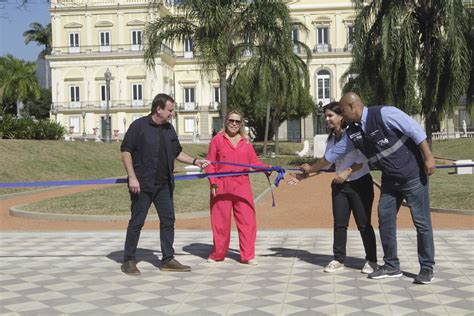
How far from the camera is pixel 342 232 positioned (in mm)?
6629

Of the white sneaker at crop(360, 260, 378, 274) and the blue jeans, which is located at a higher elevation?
the blue jeans

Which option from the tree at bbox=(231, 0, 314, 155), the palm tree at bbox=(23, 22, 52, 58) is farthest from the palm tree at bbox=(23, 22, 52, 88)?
the tree at bbox=(231, 0, 314, 155)

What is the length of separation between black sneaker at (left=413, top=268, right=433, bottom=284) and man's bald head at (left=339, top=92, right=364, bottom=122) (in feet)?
4.98

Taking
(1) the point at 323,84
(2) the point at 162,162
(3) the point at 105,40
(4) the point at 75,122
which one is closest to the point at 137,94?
(3) the point at 105,40

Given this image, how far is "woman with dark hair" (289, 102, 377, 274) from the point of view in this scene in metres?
6.43

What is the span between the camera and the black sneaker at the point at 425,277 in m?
6.00

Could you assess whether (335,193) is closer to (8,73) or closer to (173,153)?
(173,153)

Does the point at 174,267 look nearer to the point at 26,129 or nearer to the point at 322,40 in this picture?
the point at 26,129

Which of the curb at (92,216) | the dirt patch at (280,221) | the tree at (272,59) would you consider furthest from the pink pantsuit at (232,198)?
the tree at (272,59)

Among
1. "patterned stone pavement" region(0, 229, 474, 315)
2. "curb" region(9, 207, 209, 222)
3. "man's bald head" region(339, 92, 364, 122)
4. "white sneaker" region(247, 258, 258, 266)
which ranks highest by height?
"man's bald head" region(339, 92, 364, 122)

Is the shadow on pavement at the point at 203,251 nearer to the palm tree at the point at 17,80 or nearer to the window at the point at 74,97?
the window at the point at 74,97

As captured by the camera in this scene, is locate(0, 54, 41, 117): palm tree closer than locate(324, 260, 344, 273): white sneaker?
No

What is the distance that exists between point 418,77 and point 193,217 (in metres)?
13.7

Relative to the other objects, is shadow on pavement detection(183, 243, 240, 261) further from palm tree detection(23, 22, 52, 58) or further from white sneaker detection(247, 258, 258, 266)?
palm tree detection(23, 22, 52, 58)
